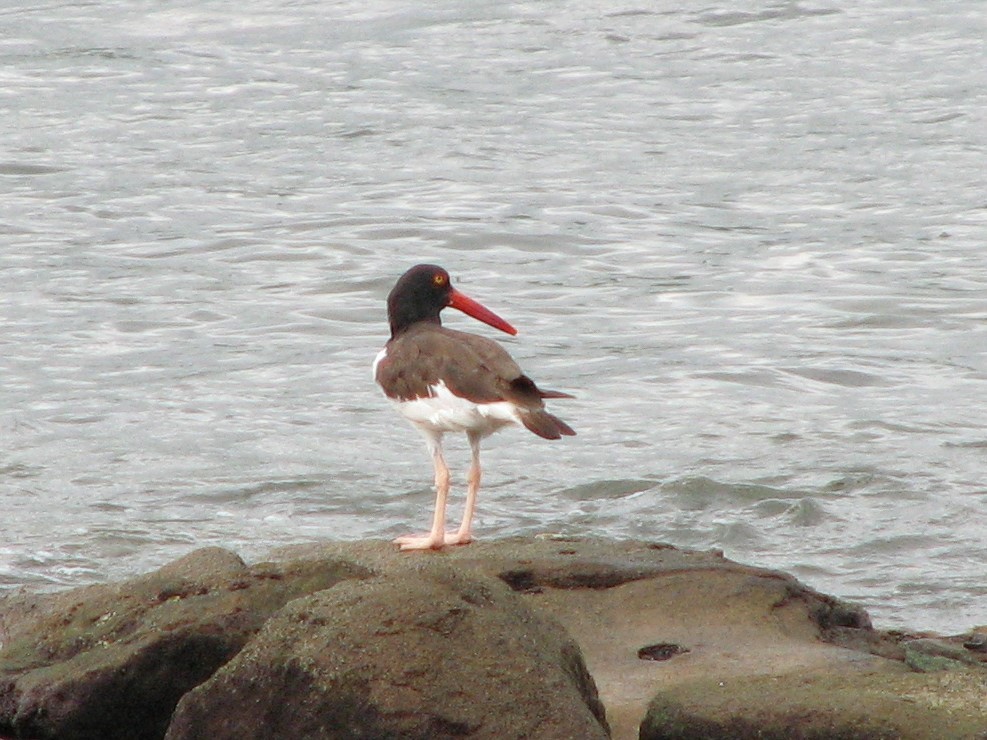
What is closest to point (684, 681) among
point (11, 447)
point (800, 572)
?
point (800, 572)

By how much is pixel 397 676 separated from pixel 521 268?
363 inches

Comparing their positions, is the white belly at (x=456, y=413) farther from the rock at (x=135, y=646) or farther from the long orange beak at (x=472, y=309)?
the rock at (x=135, y=646)

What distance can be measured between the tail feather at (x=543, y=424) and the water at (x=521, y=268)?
1.69 metres

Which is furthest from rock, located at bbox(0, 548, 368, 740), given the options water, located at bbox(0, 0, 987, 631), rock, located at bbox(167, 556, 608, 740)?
water, located at bbox(0, 0, 987, 631)

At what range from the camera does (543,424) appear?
6121 mm

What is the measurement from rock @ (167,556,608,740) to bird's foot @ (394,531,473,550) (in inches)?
82.3

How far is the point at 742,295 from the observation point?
12273mm

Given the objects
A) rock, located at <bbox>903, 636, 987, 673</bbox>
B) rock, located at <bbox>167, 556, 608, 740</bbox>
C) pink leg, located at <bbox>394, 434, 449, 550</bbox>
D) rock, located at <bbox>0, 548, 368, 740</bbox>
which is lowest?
rock, located at <bbox>903, 636, 987, 673</bbox>

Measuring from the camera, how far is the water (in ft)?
27.6

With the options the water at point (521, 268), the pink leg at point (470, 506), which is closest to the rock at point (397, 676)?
the pink leg at point (470, 506)

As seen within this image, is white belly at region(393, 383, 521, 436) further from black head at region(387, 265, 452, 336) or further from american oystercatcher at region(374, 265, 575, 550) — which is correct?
black head at region(387, 265, 452, 336)

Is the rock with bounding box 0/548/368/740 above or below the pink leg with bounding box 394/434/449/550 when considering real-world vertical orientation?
above

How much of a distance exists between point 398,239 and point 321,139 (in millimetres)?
2623

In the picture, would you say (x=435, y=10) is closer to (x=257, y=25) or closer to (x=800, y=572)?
(x=257, y=25)
